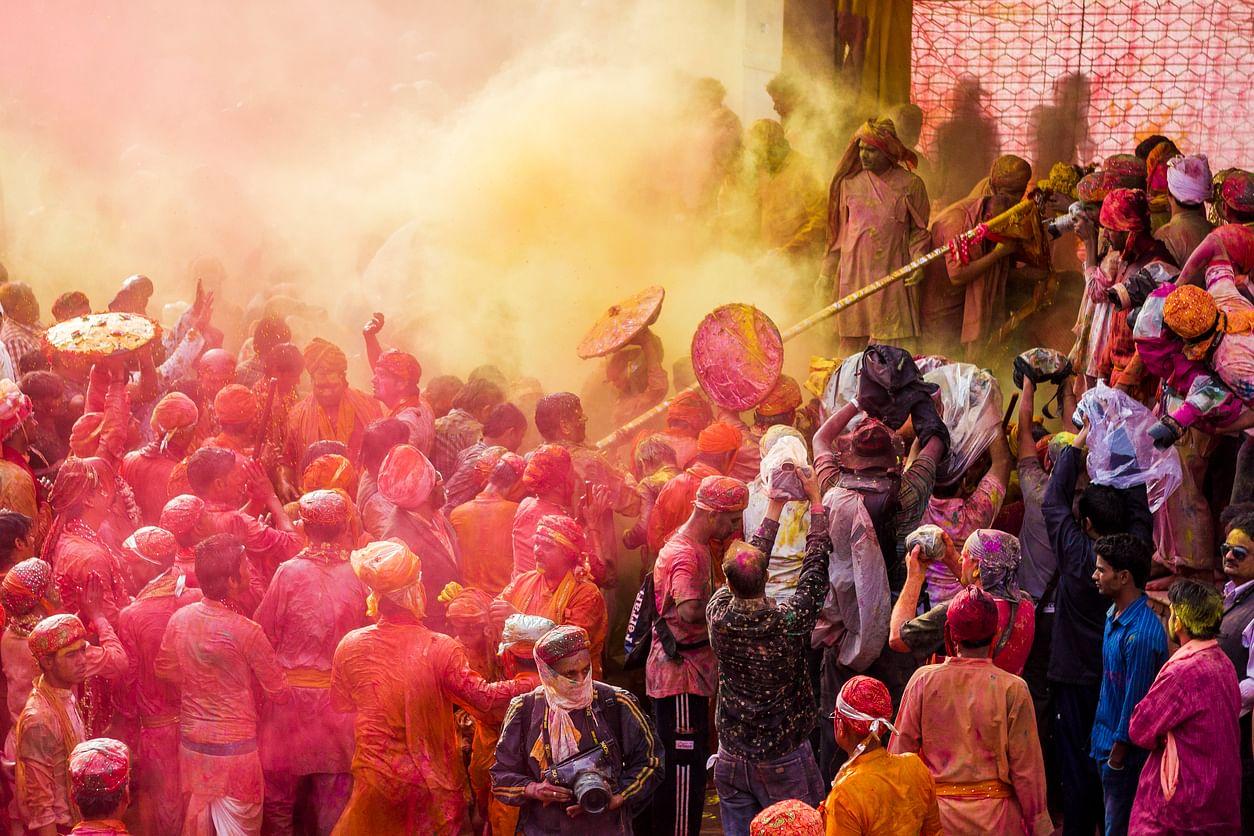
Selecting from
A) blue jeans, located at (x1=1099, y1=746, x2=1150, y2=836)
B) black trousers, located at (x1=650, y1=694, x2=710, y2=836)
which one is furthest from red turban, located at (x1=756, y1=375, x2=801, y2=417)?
blue jeans, located at (x1=1099, y1=746, x2=1150, y2=836)

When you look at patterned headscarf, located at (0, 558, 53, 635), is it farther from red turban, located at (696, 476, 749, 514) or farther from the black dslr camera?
red turban, located at (696, 476, 749, 514)

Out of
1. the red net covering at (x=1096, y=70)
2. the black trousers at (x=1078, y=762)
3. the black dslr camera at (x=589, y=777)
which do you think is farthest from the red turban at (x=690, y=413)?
the red net covering at (x=1096, y=70)

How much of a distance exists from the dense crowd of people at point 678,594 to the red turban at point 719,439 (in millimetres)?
47

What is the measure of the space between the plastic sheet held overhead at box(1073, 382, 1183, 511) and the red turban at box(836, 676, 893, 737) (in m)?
2.49

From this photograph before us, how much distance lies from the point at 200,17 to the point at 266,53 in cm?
86

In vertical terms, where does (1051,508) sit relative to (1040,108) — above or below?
below

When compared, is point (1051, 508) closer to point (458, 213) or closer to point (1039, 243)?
point (1039, 243)

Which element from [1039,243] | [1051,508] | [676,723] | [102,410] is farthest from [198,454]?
[1039,243]

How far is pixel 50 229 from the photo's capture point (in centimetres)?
1678

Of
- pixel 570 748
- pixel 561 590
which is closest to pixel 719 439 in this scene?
pixel 561 590

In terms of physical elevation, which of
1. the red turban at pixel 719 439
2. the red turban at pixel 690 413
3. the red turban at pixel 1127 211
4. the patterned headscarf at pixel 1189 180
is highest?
the patterned headscarf at pixel 1189 180

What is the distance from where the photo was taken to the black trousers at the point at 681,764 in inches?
297

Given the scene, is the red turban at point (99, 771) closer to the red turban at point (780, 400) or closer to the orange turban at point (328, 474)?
the orange turban at point (328, 474)

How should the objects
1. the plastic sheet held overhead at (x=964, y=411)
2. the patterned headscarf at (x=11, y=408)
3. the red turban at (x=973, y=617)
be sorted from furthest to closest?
the patterned headscarf at (x=11, y=408), the plastic sheet held overhead at (x=964, y=411), the red turban at (x=973, y=617)
